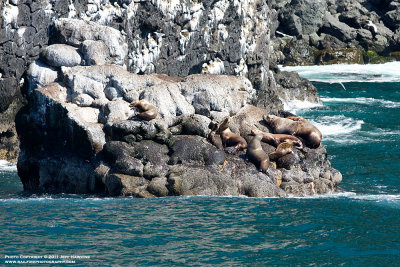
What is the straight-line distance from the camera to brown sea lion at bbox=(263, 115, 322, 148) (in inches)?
958

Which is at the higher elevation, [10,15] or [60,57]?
[10,15]

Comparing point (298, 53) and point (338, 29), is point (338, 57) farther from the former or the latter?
point (338, 29)

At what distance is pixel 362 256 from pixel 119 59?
1400cm

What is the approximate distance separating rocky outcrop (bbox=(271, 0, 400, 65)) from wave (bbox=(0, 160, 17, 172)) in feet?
153

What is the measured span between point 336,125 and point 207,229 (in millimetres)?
23657

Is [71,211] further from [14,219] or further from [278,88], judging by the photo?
[278,88]

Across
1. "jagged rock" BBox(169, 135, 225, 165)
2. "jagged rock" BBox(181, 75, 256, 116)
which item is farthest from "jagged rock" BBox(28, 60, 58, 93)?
"jagged rock" BBox(169, 135, 225, 165)

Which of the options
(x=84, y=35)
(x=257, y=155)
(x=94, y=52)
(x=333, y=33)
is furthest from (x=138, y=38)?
(x=333, y=33)

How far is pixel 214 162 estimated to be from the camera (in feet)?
73.3

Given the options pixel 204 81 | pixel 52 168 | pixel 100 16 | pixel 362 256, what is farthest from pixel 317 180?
pixel 100 16

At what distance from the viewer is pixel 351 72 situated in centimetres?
6688

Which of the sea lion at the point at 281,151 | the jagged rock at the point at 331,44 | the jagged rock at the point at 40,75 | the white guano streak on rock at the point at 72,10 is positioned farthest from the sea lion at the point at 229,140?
the jagged rock at the point at 331,44

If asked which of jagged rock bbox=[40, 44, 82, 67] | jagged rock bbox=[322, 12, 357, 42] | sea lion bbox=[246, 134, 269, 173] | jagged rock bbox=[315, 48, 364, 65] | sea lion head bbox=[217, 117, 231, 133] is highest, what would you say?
jagged rock bbox=[322, 12, 357, 42]

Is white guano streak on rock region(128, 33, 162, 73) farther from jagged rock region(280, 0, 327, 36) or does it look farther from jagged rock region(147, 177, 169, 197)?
jagged rock region(280, 0, 327, 36)
